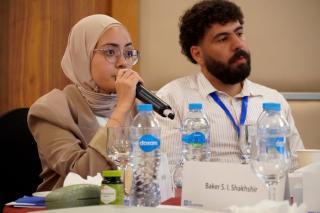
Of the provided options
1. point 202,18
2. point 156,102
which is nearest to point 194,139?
point 156,102

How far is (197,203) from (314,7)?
2.37m

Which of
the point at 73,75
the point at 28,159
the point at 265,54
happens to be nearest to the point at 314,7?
the point at 265,54

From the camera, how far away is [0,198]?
2.12 m

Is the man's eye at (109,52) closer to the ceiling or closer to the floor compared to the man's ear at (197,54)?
closer to the floor

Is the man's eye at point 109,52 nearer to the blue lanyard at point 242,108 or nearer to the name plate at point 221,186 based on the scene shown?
A: the blue lanyard at point 242,108

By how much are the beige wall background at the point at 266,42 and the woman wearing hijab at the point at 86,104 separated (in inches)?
40.2

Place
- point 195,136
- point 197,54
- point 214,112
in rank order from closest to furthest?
point 195,136
point 214,112
point 197,54

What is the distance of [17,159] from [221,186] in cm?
123

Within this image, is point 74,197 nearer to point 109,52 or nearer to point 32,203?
point 32,203

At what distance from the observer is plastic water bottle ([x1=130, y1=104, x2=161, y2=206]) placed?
4.22 feet

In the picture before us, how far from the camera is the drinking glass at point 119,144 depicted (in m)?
1.45

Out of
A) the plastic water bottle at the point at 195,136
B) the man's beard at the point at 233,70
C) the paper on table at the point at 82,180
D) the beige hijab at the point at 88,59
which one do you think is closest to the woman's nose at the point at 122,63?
the beige hijab at the point at 88,59

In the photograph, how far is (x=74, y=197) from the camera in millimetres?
1190

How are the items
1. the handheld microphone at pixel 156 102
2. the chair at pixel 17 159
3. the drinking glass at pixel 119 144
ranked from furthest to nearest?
the chair at pixel 17 159, the handheld microphone at pixel 156 102, the drinking glass at pixel 119 144
